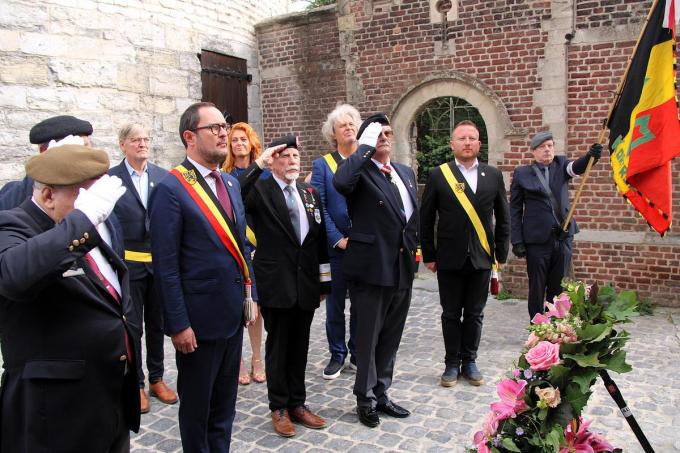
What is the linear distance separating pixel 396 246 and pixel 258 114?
6922 millimetres

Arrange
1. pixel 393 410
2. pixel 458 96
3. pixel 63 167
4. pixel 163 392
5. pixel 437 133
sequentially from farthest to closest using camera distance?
pixel 437 133 → pixel 458 96 → pixel 163 392 → pixel 393 410 → pixel 63 167

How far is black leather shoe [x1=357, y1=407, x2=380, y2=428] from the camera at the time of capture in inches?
159

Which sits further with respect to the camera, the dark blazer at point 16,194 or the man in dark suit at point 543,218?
the man in dark suit at point 543,218

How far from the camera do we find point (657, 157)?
11.5 feet

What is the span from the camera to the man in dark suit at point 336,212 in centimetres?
480

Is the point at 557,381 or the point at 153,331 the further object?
the point at 153,331

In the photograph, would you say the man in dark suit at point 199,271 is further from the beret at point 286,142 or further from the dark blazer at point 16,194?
the dark blazer at point 16,194

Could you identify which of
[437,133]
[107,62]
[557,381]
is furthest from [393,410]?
[437,133]

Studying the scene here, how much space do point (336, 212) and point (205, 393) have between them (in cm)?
230

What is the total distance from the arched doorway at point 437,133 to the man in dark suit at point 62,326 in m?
11.6

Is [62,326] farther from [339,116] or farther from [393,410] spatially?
[339,116]

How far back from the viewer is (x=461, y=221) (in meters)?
4.74

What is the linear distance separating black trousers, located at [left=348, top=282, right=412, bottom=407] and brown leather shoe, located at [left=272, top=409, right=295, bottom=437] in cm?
51

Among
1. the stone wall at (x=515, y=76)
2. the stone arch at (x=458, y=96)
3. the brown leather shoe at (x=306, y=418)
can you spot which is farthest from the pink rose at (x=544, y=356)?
the stone arch at (x=458, y=96)
